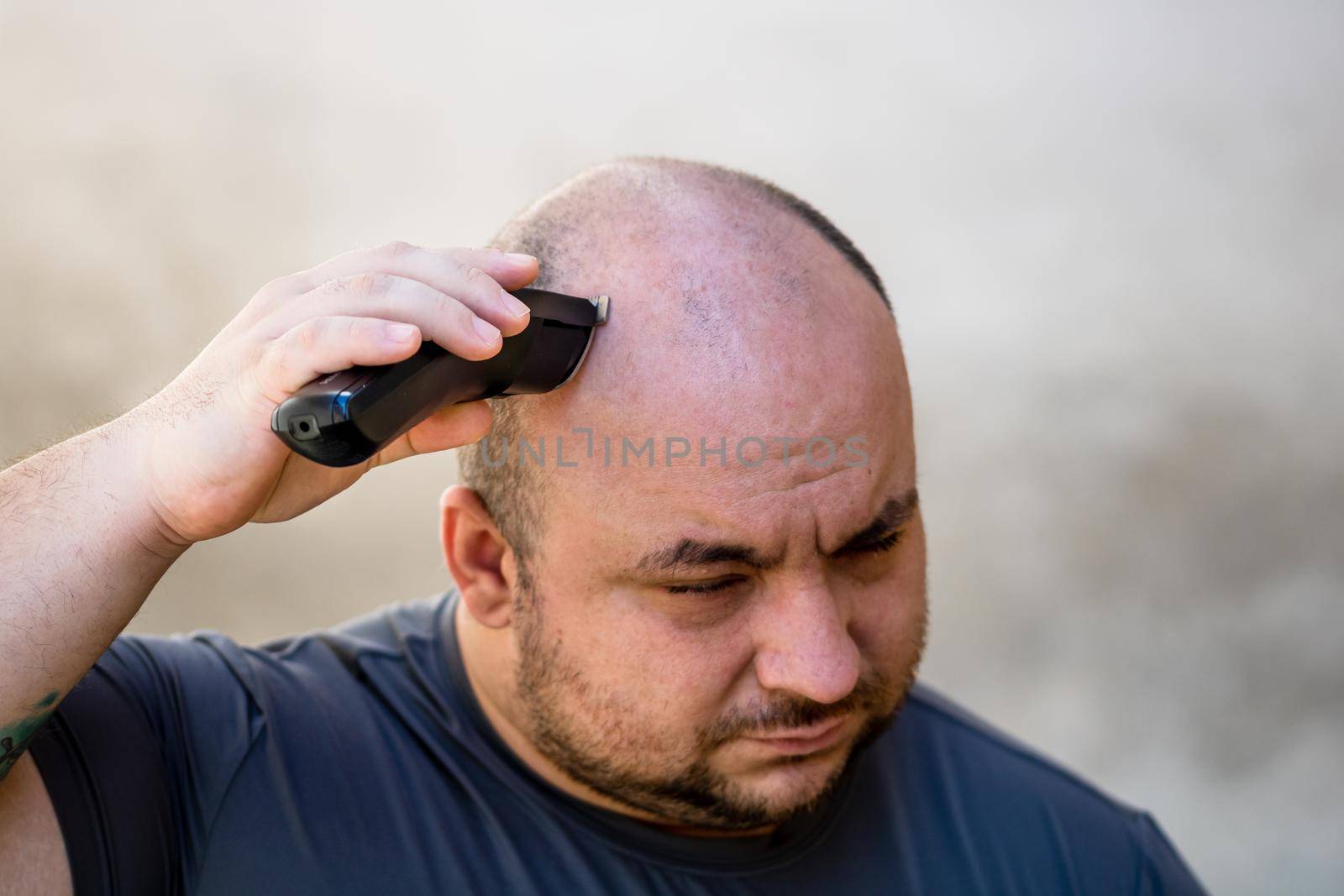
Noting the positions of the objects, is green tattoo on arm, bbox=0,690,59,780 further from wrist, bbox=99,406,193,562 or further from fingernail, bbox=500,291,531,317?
fingernail, bbox=500,291,531,317

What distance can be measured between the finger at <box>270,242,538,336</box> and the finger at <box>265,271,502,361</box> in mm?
15

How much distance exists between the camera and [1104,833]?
145 cm

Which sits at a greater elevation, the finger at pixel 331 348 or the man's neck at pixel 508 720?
the finger at pixel 331 348

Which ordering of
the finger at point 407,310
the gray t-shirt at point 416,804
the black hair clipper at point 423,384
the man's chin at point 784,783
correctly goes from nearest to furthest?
the black hair clipper at point 423,384 < the finger at point 407,310 < the gray t-shirt at point 416,804 < the man's chin at point 784,783

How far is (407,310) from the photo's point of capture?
0.96 metres

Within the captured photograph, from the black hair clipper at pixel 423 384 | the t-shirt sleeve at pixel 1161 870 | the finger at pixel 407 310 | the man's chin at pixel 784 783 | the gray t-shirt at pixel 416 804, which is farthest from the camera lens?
the t-shirt sleeve at pixel 1161 870

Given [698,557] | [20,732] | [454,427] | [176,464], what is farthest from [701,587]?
[20,732]

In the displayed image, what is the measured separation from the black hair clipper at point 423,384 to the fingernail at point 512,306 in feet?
0.07

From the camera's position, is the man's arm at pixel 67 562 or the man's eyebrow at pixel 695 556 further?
the man's eyebrow at pixel 695 556

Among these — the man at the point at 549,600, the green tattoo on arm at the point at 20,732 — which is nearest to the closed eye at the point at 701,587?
the man at the point at 549,600

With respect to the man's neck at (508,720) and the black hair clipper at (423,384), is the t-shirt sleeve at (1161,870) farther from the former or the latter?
the black hair clipper at (423,384)

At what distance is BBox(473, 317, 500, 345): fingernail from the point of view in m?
0.96

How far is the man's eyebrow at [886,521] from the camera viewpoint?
1151 millimetres

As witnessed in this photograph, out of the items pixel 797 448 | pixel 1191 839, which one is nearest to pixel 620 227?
pixel 797 448
